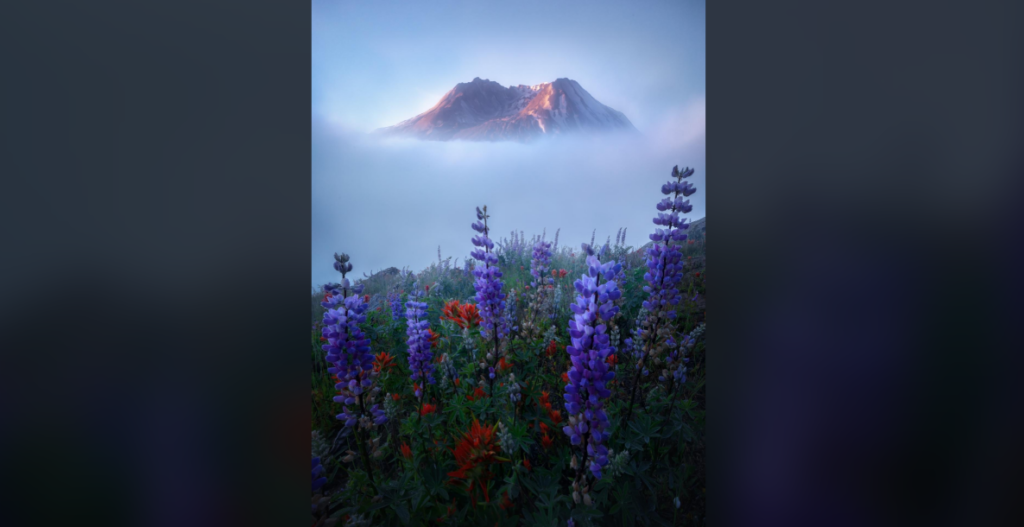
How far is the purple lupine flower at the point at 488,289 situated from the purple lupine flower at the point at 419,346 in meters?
0.28

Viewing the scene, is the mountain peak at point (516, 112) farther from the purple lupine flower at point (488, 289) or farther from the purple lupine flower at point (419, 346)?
the purple lupine flower at point (419, 346)

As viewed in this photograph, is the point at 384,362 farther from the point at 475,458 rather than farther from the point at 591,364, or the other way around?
the point at 591,364

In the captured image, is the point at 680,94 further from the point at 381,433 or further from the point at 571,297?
the point at 381,433

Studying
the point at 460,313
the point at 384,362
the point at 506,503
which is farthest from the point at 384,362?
the point at 506,503

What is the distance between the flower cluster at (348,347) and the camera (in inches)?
65.0

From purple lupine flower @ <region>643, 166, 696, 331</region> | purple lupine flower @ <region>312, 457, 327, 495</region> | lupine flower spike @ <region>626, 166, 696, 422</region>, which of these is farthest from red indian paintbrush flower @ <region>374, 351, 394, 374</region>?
purple lupine flower @ <region>643, 166, 696, 331</region>

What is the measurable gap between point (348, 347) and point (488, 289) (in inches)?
27.5

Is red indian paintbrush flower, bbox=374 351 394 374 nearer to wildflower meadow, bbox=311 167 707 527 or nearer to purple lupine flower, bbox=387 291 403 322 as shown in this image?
wildflower meadow, bbox=311 167 707 527

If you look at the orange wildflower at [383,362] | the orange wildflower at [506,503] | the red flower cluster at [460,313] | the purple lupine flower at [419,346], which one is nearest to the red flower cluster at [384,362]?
the orange wildflower at [383,362]
